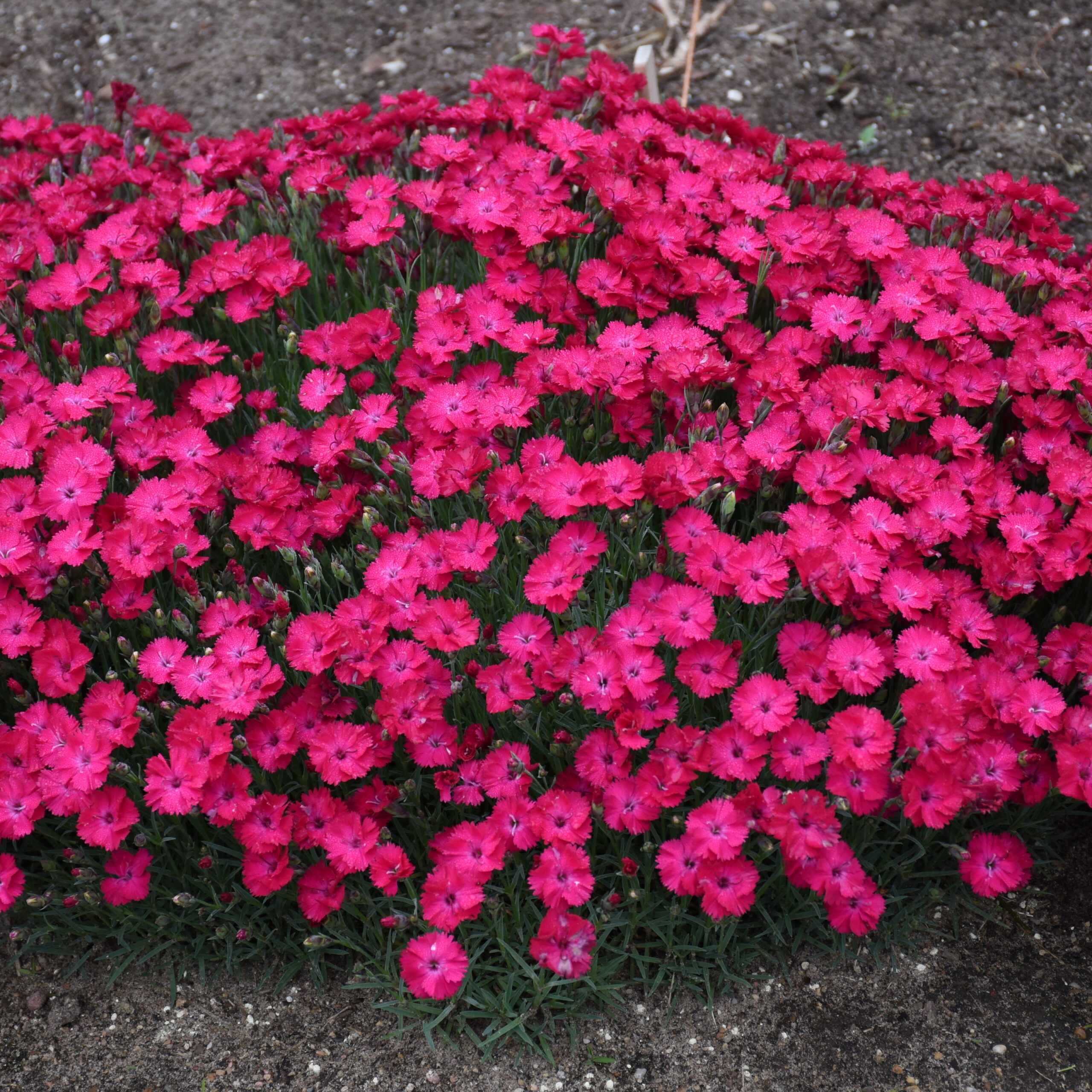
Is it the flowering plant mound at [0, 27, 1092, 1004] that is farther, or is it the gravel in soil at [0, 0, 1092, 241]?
the gravel in soil at [0, 0, 1092, 241]

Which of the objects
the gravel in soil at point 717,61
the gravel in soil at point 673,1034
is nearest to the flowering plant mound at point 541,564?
the gravel in soil at point 673,1034

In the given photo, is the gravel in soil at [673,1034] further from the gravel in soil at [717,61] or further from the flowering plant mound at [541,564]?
the gravel in soil at [717,61]

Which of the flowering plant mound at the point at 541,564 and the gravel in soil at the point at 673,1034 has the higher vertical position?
the flowering plant mound at the point at 541,564

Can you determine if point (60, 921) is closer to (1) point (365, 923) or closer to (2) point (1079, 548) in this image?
(1) point (365, 923)

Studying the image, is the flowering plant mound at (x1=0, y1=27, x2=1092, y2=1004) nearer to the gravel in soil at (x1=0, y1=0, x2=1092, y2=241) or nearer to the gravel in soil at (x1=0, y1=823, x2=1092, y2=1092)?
the gravel in soil at (x1=0, y1=823, x2=1092, y2=1092)

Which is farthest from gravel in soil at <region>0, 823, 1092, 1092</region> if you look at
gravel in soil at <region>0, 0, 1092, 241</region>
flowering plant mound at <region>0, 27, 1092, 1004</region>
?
gravel in soil at <region>0, 0, 1092, 241</region>

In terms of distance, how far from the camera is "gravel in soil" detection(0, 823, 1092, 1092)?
189 centimetres

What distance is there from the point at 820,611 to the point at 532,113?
176cm

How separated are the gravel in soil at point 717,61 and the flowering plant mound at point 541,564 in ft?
5.93

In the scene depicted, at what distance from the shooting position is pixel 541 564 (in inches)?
77.4

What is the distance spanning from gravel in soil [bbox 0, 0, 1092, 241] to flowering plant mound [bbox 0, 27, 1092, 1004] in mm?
1807

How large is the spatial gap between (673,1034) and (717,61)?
424 cm

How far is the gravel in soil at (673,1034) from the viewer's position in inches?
74.5

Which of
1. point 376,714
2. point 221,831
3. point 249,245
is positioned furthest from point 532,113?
point 221,831
